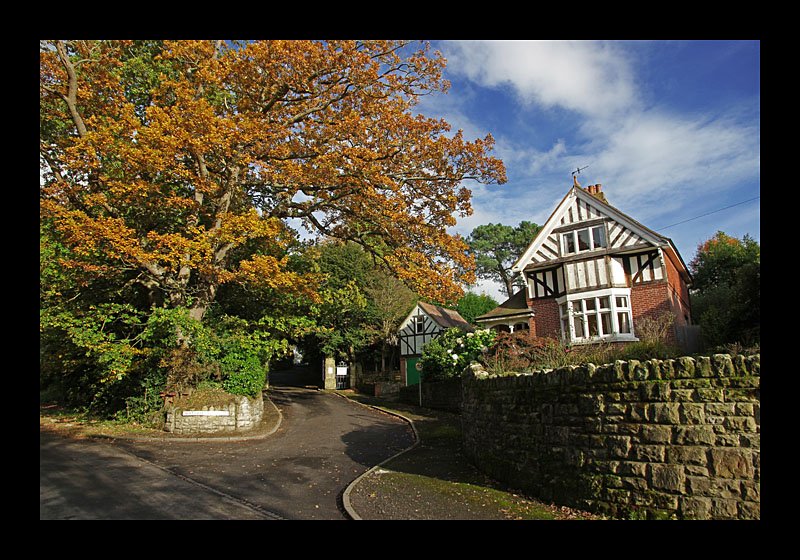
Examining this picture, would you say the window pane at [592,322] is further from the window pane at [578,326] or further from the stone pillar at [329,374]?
the stone pillar at [329,374]

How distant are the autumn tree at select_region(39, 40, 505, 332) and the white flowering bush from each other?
458cm

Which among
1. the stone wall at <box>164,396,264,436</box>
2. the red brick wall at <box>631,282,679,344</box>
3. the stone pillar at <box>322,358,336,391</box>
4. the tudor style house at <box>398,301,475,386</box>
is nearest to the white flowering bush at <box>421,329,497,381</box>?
the red brick wall at <box>631,282,679,344</box>

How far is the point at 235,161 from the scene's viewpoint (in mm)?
14719

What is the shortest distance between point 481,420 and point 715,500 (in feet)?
16.2

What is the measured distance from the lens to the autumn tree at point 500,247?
58.1 m

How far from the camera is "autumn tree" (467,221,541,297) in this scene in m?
58.1

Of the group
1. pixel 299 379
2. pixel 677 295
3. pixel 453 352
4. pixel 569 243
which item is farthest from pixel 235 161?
pixel 299 379

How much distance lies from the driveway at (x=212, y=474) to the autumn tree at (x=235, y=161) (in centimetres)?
509

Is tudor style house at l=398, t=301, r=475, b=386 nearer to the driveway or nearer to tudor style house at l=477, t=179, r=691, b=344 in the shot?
tudor style house at l=477, t=179, r=691, b=344

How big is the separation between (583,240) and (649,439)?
18494 mm

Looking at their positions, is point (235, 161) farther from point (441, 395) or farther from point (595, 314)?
point (595, 314)

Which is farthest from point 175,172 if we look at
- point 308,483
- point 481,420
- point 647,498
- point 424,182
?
point 647,498

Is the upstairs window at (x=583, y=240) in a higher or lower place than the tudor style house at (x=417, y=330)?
higher

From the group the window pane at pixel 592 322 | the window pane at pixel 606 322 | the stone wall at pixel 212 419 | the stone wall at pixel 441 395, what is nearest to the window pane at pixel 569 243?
the window pane at pixel 592 322
